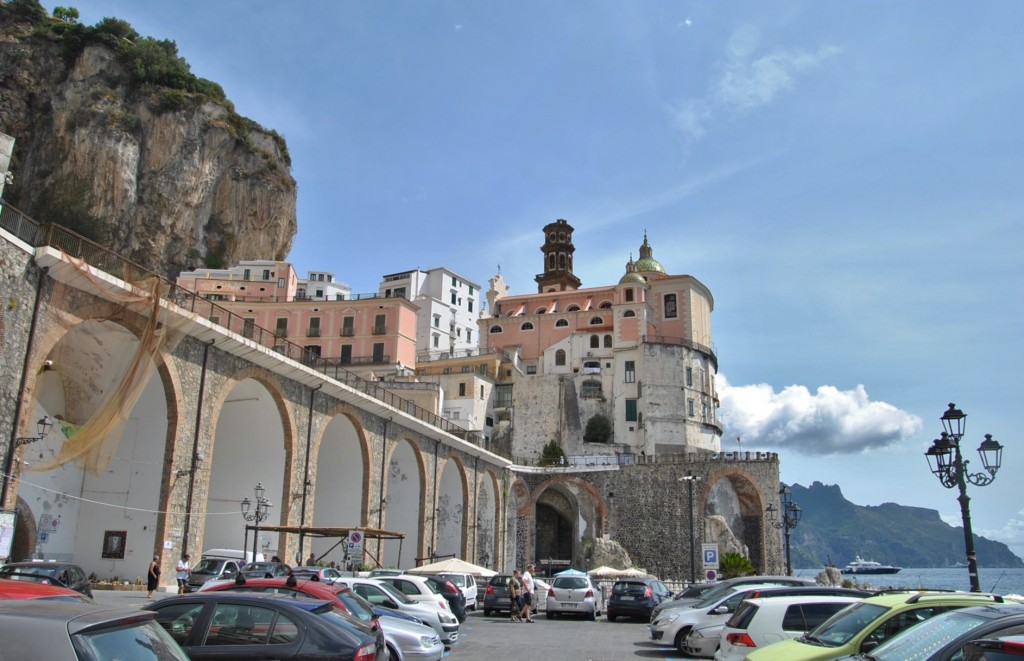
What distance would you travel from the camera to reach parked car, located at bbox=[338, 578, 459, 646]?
12.6 m

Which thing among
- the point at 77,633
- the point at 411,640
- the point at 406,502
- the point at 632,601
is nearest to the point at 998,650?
the point at 77,633

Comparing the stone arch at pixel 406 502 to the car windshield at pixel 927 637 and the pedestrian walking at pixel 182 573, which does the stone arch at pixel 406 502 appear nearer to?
the pedestrian walking at pixel 182 573

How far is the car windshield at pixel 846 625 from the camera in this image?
725 centimetres

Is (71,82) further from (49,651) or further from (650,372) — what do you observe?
(49,651)

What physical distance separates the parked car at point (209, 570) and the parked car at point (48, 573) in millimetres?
4717

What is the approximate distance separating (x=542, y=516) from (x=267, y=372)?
34.1 m

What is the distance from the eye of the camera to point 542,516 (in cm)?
5366

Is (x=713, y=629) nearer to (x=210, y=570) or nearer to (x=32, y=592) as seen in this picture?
(x=32, y=592)

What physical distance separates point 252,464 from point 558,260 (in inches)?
2209

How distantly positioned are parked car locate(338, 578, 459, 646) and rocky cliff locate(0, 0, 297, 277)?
46105 millimetres

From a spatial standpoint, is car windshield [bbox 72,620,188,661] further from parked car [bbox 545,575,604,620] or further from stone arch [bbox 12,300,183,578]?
parked car [bbox 545,575,604,620]

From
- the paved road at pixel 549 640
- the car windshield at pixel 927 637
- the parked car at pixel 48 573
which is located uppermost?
the car windshield at pixel 927 637

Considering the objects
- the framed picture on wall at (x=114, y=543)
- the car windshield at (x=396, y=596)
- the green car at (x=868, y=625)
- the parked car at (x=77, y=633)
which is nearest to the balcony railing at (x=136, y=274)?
the framed picture on wall at (x=114, y=543)

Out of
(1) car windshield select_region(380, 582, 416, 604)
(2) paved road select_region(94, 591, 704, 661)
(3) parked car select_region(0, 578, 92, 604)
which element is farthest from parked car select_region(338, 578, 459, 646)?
(3) parked car select_region(0, 578, 92, 604)
